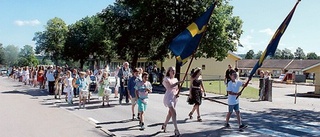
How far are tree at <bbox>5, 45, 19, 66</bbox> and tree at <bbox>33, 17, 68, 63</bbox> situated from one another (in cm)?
4273

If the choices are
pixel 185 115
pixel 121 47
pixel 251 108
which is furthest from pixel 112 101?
pixel 121 47

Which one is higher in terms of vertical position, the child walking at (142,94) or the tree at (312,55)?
the tree at (312,55)

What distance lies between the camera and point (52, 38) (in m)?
92.2

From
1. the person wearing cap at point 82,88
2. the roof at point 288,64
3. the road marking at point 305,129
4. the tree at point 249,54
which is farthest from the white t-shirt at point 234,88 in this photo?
the tree at point 249,54

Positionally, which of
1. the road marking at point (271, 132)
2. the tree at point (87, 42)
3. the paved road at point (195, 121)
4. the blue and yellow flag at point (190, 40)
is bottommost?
the road marking at point (271, 132)

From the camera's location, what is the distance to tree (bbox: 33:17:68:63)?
91250mm

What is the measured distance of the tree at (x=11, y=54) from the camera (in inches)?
5256

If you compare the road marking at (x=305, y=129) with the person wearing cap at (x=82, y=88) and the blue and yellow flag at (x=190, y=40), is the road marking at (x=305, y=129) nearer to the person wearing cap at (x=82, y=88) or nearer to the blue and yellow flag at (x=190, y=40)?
the blue and yellow flag at (x=190, y=40)

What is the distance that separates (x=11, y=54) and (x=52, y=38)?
57160 mm

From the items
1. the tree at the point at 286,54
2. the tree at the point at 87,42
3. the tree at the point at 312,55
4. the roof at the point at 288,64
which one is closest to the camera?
the tree at the point at 87,42

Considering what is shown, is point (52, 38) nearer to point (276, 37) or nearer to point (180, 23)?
point (180, 23)

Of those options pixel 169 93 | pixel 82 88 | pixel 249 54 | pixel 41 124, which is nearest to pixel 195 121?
pixel 169 93

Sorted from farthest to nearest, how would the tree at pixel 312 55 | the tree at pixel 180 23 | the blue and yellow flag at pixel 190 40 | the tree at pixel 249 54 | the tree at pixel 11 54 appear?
the tree at pixel 249 54
the tree at pixel 312 55
the tree at pixel 11 54
the tree at pixel 180 23
the blue and yellow flag at pixel 190 40

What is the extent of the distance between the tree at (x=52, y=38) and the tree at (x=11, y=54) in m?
42.7
